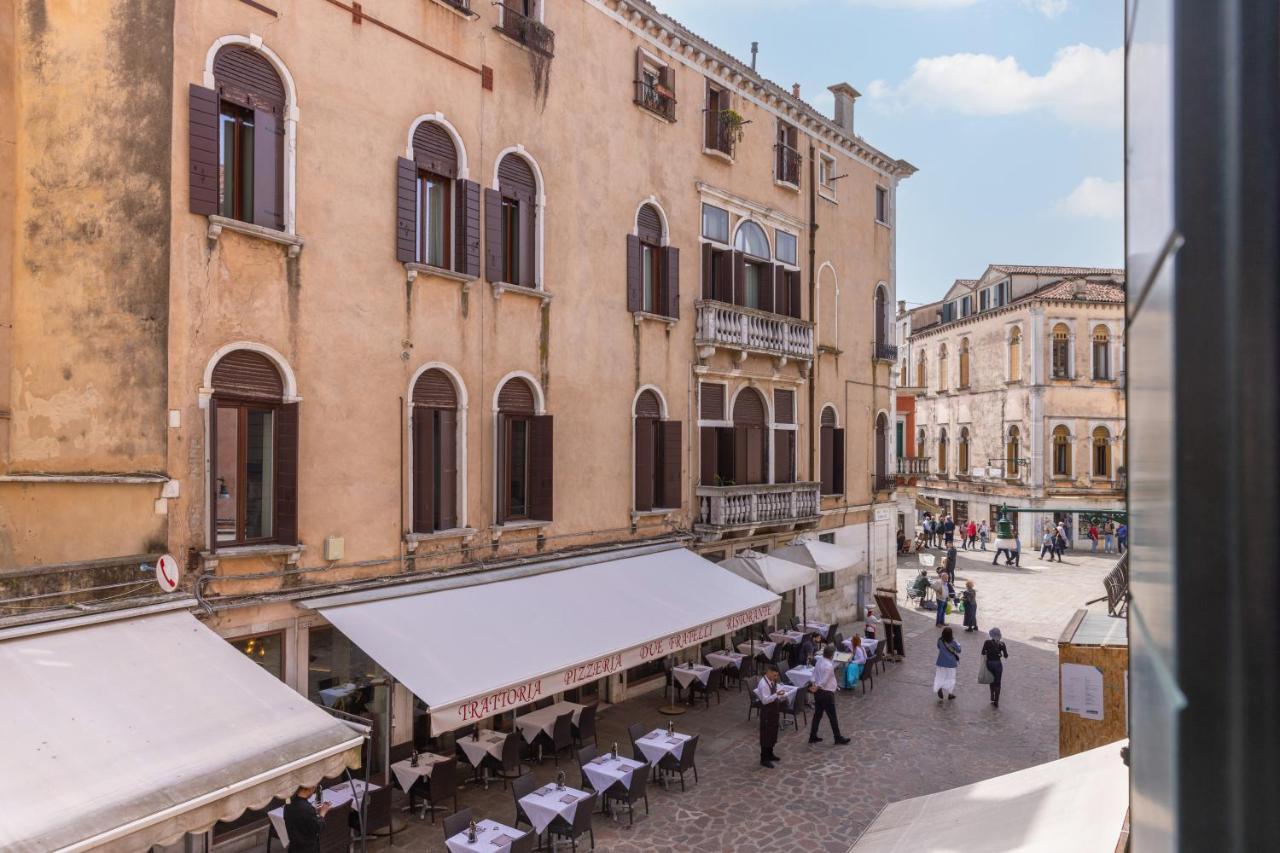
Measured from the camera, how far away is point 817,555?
66.7 feet

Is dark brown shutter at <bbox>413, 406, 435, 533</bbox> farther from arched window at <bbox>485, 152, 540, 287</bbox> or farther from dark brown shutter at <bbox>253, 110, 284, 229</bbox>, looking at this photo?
dark brown shutter at <bbox>253, 110, 284, 229</bbox>

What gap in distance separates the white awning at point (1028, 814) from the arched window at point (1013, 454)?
39.5 meters

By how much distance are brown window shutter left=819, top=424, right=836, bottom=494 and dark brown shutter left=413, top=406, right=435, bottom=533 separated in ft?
42.0

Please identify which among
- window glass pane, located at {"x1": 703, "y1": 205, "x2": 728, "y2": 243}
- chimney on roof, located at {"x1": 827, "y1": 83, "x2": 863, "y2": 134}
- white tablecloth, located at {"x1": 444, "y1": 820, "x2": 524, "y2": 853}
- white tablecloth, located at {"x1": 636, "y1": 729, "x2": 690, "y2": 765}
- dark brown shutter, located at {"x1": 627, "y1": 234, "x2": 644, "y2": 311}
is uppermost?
chimney on roof, located at {"x1": 827, "y1": 83, "x2": 863, "y2": 134}

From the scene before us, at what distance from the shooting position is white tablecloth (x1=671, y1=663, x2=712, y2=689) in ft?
54.5

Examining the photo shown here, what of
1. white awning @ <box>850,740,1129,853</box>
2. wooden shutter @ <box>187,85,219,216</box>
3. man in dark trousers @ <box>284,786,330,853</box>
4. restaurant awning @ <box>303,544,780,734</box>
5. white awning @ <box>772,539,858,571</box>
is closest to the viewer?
white awning @ <box>850,740,1129,853</box>

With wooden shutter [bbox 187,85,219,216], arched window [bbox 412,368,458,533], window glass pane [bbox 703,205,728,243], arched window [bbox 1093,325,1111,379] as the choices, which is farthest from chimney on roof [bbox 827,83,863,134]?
arched window [bbox 1093,325,1111,379]

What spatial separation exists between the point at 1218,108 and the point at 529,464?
1429 cm

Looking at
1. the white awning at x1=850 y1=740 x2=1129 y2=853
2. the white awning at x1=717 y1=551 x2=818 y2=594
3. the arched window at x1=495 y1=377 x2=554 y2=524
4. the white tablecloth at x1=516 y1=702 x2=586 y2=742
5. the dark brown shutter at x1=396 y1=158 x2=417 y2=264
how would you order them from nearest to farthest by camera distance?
the white awning at x1=850 y1=740 x2=1129 y2=853, the dark brown shutter at x1=396 y1=158 x2=417 y2=264, the white tablecloth at x1=516 y1=702 x2=586 y2=742, the arched window at x1=495 y1=377 x2=554 y2=524, the white awning at x1=717 y1=551 x2=818 y2=594

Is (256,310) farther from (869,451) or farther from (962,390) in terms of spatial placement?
(962,390)

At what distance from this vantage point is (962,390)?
159 feet

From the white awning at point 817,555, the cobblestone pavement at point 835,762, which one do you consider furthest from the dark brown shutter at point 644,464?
the white awning at point 817,555

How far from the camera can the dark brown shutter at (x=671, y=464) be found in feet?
58.6

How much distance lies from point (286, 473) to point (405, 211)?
161 inches
